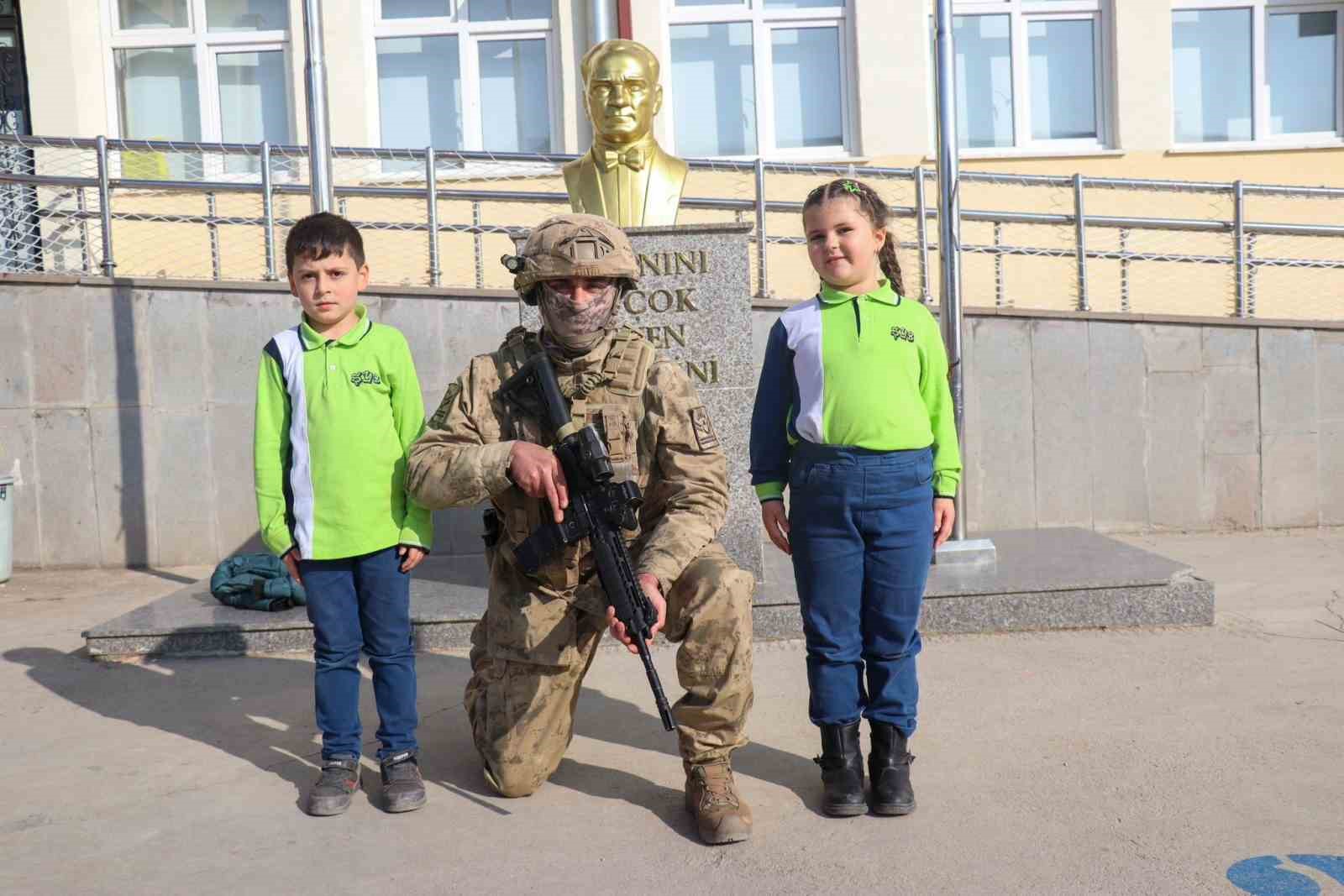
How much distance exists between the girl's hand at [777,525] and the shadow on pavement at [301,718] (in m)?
0.72

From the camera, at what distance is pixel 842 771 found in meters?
3.68

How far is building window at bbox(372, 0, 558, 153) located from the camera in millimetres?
11969

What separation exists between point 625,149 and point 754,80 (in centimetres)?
594

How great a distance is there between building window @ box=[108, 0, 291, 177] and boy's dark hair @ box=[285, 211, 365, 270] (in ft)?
29.3

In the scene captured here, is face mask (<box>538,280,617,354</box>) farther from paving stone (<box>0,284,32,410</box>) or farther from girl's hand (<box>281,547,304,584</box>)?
paving stone (<box>0,284,32,410</box>)

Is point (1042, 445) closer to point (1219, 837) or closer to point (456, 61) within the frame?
point (1219, 837)

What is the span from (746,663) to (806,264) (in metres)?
7.85

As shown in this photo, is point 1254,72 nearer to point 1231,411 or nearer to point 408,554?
point 1231,411

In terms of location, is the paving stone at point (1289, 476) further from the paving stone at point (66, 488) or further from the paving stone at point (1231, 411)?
the paving stone at point (66, 488)

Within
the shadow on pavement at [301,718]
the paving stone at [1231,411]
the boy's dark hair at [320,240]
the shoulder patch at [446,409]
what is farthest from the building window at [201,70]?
the shoulder patch at [446,409]

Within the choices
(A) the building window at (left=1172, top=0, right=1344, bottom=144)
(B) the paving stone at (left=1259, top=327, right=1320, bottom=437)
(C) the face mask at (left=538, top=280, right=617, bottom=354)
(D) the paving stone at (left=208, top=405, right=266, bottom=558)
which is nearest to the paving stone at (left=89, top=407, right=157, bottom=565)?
(D) the paving stone at (left=208, top=405, right=266, bottom=558)

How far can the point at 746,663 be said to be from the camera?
3.65 metres

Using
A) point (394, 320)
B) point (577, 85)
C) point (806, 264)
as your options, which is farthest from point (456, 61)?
point (394, 320)

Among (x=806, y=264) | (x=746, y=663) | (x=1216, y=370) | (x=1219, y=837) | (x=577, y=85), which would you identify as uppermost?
(x=577, y=85)
